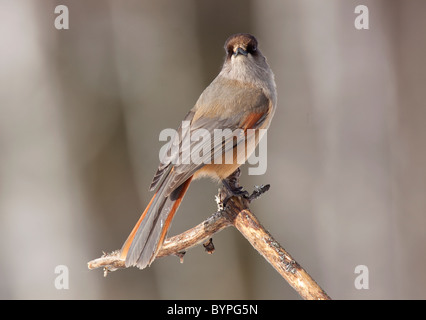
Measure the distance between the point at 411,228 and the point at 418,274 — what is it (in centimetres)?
39

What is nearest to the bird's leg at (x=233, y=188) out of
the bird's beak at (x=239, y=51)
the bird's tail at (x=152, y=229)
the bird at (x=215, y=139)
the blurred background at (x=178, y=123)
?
the bird at (x=215, y=139)

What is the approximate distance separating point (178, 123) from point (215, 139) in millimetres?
2146

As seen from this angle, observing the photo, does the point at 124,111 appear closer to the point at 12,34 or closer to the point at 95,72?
the point at 95,72

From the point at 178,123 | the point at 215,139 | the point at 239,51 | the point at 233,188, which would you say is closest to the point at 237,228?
the point at 233,188

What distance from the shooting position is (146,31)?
537 centimetres

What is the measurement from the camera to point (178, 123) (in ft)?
16.9

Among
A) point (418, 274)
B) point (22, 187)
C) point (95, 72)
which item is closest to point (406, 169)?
point (418, 274)

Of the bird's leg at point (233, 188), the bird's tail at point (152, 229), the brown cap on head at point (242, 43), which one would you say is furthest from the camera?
the brown cap on head at point (242, 43)

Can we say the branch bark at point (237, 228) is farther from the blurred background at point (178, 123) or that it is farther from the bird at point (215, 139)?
the blurred background at point (178, 123)

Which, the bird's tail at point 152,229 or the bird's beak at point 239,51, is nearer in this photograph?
the bird's tail at point 152,229

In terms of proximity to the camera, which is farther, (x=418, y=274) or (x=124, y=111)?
(x=124, y=111)

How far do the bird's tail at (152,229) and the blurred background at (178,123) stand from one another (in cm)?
232

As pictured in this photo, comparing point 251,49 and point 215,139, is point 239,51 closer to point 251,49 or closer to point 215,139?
point 251,49

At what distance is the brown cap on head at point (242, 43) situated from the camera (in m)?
3.35
